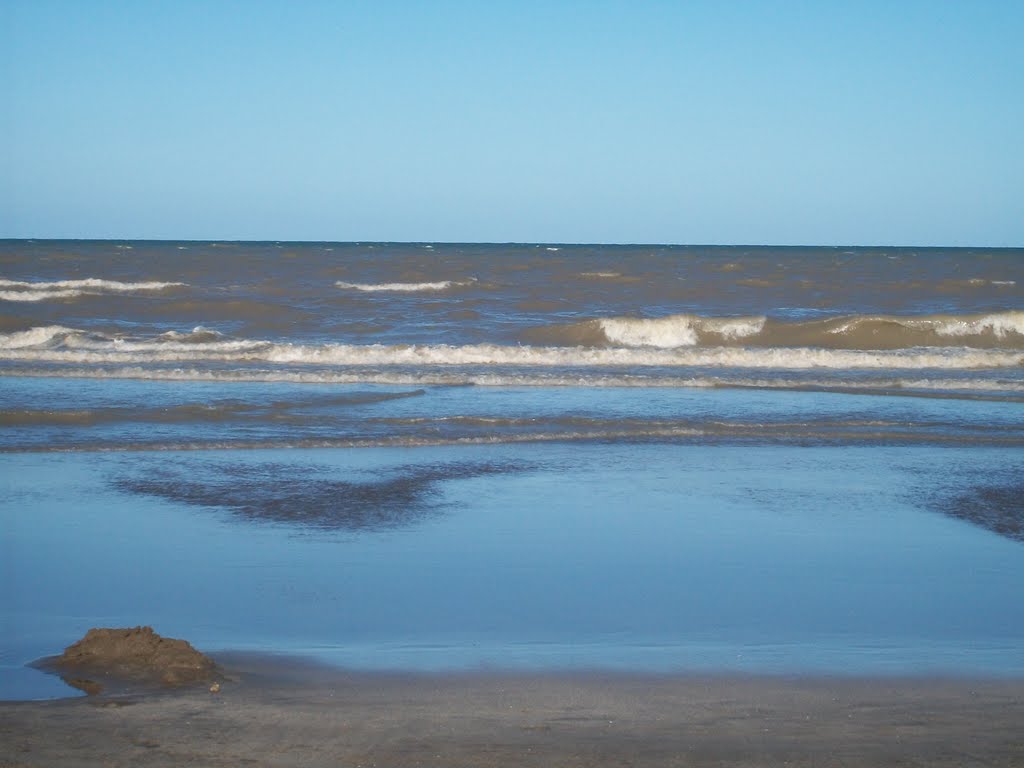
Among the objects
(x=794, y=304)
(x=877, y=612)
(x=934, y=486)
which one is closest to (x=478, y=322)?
(x=794, y=304)

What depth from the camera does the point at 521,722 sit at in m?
4.55

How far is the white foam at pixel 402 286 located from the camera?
119ft

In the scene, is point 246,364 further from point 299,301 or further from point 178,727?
point 178,727

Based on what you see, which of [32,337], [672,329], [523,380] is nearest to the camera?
[523,380]

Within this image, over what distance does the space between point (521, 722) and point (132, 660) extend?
184cm

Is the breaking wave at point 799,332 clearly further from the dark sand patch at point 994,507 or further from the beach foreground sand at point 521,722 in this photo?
the beach foreground sand at point 521,722

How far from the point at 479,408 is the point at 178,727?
30.8 ft

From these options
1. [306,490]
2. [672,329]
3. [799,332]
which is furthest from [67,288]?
[306,490]

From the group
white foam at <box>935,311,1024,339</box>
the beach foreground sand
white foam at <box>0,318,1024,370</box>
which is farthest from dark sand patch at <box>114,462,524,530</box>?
white foam at <box>935,311,1024,339</box>

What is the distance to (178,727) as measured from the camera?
437 cm

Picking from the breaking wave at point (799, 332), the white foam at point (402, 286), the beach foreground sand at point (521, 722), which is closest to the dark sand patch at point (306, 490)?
the beach foreground sand at point (521, 722)

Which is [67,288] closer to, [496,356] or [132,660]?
[496,356]

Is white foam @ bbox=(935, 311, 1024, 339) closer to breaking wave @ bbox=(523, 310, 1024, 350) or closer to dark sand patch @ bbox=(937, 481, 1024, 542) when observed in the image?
breaking wave @ bbox=(523, 310, 1024, 350)

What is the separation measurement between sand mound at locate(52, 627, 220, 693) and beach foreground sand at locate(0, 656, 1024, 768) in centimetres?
15
